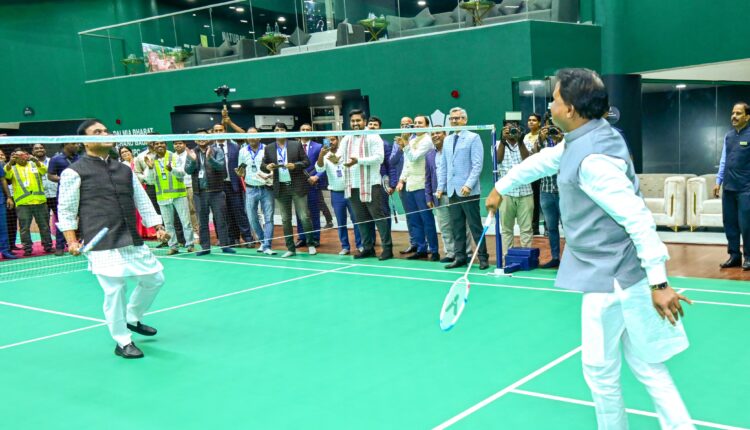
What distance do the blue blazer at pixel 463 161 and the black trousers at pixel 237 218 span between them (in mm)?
4499

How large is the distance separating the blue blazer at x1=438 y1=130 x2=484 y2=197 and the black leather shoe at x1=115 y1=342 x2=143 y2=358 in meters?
4.63

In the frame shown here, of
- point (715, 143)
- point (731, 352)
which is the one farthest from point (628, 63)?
point (731, 352)

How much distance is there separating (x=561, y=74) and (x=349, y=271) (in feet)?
21.4

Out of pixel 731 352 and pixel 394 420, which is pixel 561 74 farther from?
pixel 731 352

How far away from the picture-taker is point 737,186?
7969 millimetres

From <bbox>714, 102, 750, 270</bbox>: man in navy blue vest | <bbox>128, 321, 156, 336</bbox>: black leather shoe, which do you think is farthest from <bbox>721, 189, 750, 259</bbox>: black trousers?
<bbox>128, 321, 156, 336</bbox>: black leather shoe

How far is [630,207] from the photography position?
2.73 meters

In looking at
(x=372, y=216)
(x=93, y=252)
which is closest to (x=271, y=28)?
(x=372, y=216)

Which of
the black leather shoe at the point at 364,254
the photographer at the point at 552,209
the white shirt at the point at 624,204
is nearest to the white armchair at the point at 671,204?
the photographer at the point at 552,209

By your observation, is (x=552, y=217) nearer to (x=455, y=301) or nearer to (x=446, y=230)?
(x=446, y=230)

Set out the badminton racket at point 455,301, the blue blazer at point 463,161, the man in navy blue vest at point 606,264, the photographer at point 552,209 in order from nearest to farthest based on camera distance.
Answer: the man in navy blue vest at point 606,264
the badminton racket at point 455,301
the photographer at point 552,209
the blue blazer at point 463,161

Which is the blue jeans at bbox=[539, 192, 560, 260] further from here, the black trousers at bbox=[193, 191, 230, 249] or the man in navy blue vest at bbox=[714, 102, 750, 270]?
the black trousers at bbox=[193, 191, 230, 249]

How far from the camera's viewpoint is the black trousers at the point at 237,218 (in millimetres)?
11727

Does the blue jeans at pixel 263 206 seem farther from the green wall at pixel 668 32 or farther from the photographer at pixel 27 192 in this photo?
the green wall at pixel 668 32
